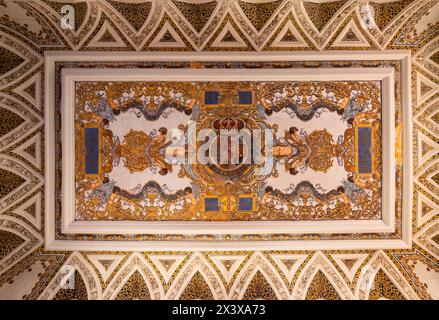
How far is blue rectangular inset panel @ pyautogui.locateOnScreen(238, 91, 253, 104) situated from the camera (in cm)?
577

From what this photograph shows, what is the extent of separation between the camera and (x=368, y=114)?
578 cm

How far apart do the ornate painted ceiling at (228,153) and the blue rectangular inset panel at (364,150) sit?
0.02 metres

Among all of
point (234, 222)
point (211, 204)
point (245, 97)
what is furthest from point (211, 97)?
point (234, 222)

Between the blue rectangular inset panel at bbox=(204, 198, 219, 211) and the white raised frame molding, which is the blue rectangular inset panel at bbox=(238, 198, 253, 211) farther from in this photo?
the blue rectangular inset panel at bbox=(204, 198, 219, 211)

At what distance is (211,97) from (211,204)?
179 centimetres

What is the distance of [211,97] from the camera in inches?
228

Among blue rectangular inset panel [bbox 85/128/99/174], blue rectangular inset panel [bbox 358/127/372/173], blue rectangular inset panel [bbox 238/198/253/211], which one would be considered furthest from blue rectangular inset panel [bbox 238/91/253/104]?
blue rectangular inset panel [bbox 85/128/99/174]

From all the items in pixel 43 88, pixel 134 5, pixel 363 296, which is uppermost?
pixel 134 5

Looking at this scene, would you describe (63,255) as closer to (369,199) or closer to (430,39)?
(369,199)

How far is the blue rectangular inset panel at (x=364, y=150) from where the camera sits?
579 centimetres

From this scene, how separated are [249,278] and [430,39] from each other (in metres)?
4.81

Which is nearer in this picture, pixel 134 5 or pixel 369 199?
pixel 134 5

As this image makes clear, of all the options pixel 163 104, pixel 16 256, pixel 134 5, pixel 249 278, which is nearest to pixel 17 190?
pixel 16 256

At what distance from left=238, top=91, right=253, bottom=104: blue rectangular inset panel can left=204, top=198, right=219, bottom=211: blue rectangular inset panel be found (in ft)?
5.58
